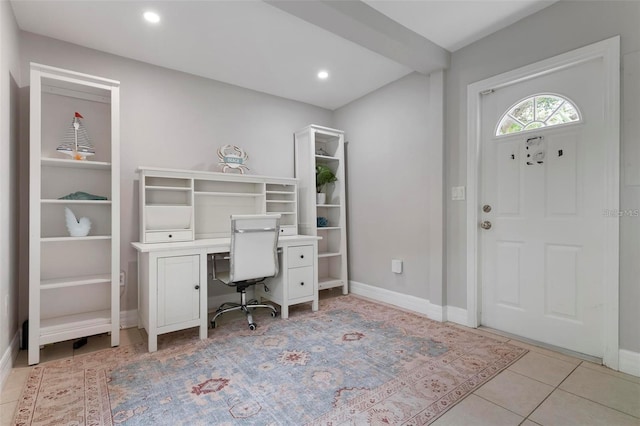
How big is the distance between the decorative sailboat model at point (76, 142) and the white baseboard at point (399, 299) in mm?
3139

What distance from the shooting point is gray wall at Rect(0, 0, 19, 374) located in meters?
1.95

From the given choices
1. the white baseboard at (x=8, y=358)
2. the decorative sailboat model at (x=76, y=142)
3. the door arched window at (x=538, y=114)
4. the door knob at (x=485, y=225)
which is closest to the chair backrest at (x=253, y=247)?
the decorative sailboat model at (x=76, y=142)

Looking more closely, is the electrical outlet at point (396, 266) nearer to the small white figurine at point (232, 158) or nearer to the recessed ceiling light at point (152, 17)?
the small white figurine at point (232, 158)

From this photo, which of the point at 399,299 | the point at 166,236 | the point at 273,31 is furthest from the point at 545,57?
the point at 166,236

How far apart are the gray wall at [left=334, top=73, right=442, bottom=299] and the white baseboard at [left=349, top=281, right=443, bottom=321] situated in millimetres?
58

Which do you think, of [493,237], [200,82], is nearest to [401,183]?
[493,237]

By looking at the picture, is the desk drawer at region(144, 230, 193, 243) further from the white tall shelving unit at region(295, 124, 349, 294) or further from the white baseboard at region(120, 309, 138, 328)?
the white tall shelving unit at region(295, 124, 349, 294)

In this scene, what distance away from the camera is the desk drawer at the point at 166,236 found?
2.77 metres

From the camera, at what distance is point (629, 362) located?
1906 millimetres

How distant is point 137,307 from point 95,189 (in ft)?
3.78

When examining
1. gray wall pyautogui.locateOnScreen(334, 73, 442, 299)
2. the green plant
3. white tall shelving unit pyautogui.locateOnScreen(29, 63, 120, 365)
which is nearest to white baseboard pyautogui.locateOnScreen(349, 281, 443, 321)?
gray wall pyautogui.locateOnScreen(334, 73, 442, 299)

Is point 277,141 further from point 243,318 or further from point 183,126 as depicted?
point 243,318

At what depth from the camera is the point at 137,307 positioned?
2914 mm

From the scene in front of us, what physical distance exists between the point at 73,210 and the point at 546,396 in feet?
12.0
